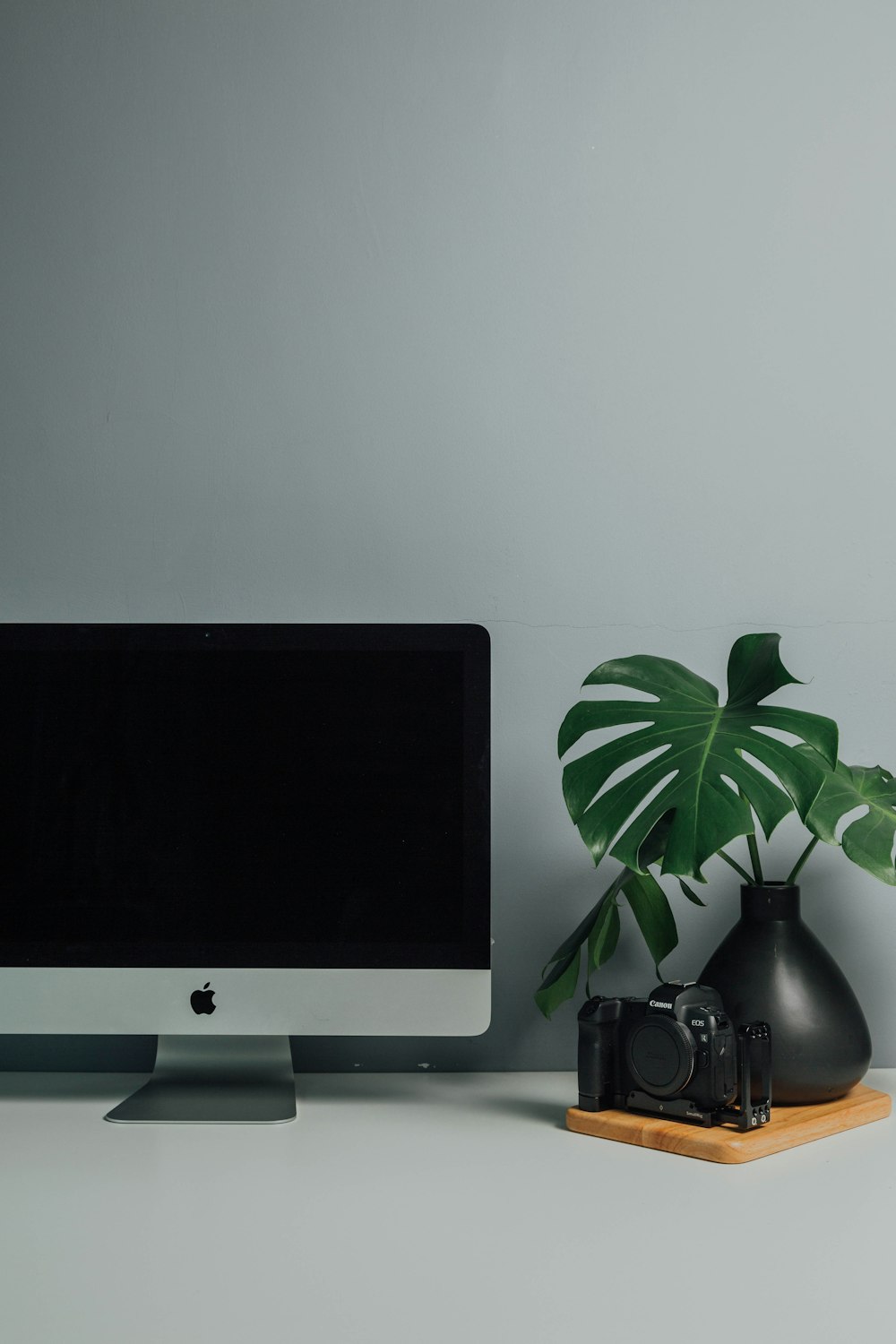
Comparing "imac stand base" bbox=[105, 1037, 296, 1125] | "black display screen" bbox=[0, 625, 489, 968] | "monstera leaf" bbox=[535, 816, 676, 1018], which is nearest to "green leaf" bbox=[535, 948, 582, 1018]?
"monstera leaf" bbox=[535, 816, 676, 1018]

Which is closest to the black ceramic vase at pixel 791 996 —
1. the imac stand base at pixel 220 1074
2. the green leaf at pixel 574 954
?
the green leaf at pixel 574 954

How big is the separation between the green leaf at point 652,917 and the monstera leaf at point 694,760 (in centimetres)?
18

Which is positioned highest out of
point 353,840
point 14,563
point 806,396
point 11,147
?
point 11,147

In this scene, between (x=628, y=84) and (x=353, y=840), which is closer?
(x=353, y=840)

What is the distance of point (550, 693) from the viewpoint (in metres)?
1.22

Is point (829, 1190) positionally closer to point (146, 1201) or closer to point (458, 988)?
point (458, 988)

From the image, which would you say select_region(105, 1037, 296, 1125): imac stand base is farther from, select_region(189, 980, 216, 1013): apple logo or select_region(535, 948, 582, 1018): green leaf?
select_region(535, 948, 582, 1018): green leaf

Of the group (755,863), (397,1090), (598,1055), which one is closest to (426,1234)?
(598,1055)

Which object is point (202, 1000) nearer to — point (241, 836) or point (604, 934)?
point (241, 836)

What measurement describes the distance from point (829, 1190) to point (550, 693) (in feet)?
1.85

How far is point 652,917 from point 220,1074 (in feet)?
1.46

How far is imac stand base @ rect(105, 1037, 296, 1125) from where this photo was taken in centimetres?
102

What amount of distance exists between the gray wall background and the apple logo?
0.37 metres

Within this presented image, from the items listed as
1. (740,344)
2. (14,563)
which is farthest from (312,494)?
(740,344)
